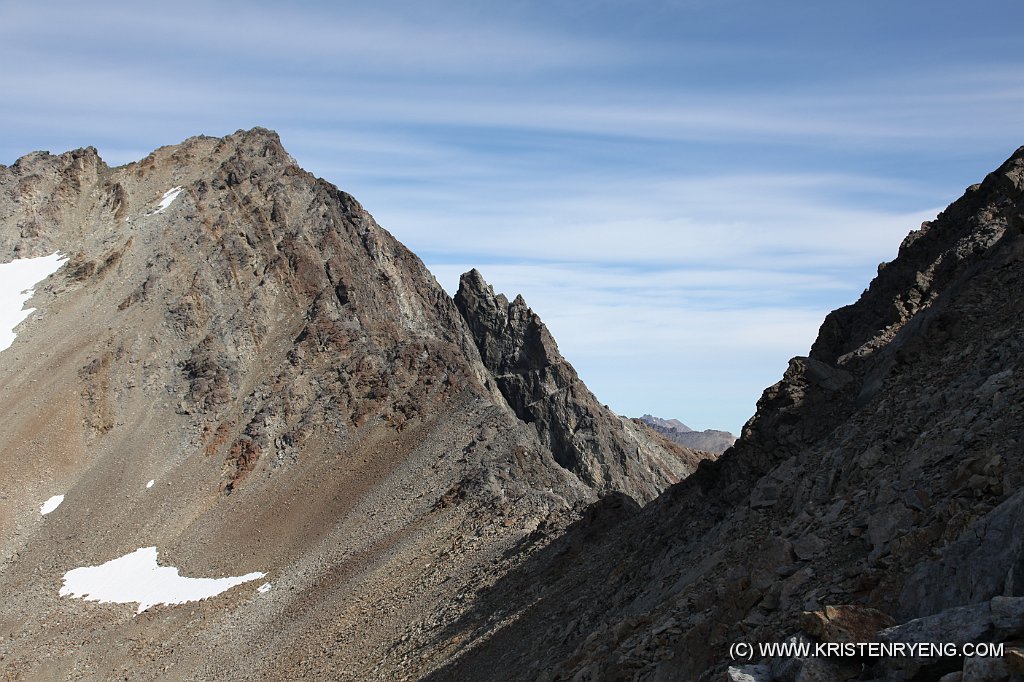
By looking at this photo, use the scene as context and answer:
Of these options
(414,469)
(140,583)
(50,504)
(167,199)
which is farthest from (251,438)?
(167,199)

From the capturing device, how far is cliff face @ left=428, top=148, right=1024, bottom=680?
1312 cm

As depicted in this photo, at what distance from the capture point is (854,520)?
57.8ft

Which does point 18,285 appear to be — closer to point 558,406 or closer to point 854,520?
point 558,406

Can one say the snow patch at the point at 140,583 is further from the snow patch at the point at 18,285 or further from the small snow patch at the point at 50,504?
the snow patch at the point at 18,285

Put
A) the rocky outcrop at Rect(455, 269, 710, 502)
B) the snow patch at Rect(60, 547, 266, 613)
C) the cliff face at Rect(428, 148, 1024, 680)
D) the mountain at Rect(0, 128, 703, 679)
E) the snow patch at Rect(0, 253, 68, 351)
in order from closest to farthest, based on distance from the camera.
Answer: the cliff face at Rect(428, 148, 1024, 680) → the mountain at Rect(0, 128, 703, 679) → the snow patch at Rect(60, 547, 266, 613) → the snow patch at Rect(0, 253, 68, 351) → the rocky outcrop at Rect(455, 269, 710, 502)

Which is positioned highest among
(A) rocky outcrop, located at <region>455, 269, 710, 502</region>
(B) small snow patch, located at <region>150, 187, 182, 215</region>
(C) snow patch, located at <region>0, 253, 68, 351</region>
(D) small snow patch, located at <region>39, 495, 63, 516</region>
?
(B) small snow patch, located at <region>150, 187, 182, 215</region>

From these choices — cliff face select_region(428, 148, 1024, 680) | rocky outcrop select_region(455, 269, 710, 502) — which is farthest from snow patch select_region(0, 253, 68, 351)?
cliff face select_region(428, 148, 1024, 680)

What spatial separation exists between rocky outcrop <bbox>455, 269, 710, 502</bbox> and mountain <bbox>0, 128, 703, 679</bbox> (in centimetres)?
36

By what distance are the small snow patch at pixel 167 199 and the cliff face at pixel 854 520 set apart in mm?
73433

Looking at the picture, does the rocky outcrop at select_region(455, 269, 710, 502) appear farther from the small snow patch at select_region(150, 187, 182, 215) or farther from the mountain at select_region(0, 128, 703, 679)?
the small snow patch at select_region(150, 187, 182, 215)

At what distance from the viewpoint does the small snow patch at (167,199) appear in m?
98.7

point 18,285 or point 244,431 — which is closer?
point 244,431

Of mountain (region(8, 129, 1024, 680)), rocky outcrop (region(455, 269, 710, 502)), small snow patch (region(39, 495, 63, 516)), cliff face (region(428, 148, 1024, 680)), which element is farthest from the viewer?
rocky outcrop (region(455, 269, 710, 502))

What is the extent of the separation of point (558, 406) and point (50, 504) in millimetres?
52784
